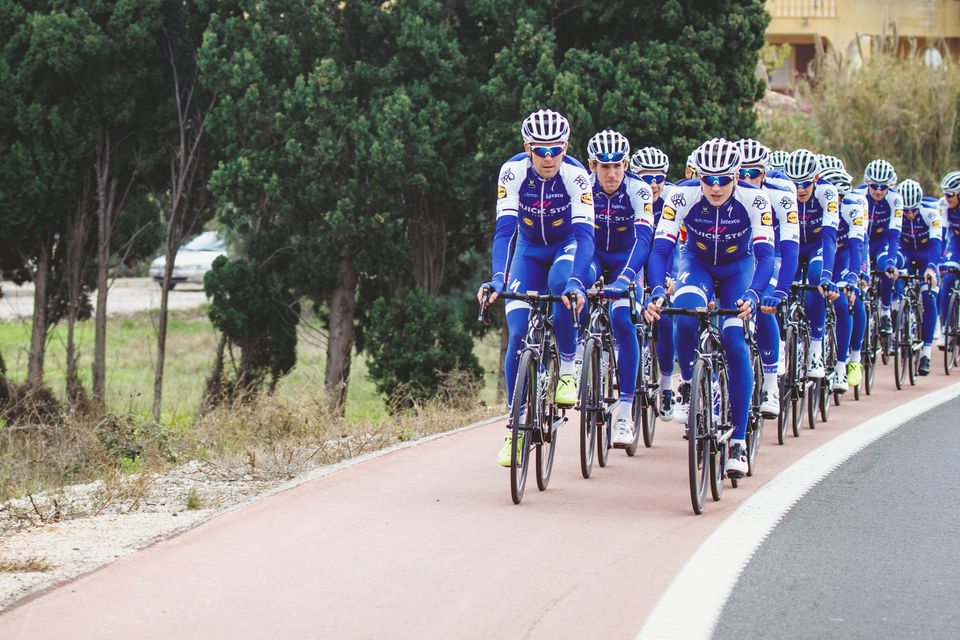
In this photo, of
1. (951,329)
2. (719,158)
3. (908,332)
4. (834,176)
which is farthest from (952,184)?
(719,158)

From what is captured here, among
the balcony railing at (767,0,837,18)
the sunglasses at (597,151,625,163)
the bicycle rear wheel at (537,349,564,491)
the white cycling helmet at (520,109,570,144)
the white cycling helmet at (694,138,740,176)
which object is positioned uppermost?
the balcony railing at (767,0,837,18)

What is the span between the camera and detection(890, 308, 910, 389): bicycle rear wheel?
14.5 m

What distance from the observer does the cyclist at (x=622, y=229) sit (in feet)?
30.9

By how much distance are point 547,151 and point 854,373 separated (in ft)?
19.6

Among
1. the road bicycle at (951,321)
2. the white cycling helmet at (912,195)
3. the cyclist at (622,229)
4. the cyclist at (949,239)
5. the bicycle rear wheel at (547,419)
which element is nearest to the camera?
the bicycle rear wheel at (547,419)

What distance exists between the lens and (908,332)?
48.7ft

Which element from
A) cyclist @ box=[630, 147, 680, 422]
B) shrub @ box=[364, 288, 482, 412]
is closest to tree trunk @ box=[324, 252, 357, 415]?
shrub @ box=[364, 288, 482, 412]

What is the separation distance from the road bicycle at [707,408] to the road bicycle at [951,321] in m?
8.80

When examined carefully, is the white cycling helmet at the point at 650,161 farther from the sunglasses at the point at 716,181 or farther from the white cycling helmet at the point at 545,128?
the white cycling helmet at the point at 545,128

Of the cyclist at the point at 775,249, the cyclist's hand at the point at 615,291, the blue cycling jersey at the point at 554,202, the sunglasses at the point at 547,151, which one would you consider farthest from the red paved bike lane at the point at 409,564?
the sunglasses at the point at 547,151

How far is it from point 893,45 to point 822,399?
16.7 m

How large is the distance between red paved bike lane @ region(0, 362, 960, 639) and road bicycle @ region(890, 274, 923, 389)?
6.12 m

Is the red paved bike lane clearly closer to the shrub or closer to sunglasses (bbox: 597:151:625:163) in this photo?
sunglasses (bbox: 597:151:625:163)

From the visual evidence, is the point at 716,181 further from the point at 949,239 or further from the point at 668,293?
the point at 949,239
